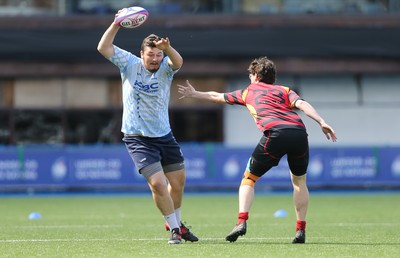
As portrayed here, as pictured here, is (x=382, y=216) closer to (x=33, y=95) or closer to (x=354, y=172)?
(x=354, y=172)

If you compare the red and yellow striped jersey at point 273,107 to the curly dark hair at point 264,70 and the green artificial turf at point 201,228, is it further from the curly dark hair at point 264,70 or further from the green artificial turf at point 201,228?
the green artificial turf at point 201,228

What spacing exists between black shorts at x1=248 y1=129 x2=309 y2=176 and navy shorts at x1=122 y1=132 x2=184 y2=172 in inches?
31.5

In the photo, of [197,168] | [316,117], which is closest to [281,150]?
[316,117]

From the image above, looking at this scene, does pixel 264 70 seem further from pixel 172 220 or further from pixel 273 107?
pixel 172 220

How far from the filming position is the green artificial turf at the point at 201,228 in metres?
9.36

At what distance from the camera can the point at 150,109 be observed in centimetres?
1022

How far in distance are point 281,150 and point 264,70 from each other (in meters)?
0.85

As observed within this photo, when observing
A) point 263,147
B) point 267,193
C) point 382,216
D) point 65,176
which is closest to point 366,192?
point 267,193

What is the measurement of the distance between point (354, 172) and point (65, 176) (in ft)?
22.1

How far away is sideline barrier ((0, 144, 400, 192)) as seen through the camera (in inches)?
912

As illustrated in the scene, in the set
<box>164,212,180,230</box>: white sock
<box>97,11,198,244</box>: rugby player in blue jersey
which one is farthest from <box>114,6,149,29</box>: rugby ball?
<box>164,212,180,230</box>: white sock

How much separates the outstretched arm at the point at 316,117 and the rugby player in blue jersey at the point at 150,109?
4.26 ft

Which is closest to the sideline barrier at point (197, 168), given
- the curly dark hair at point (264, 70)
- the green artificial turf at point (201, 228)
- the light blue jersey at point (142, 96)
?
the green artificial turf at point (201, 228)

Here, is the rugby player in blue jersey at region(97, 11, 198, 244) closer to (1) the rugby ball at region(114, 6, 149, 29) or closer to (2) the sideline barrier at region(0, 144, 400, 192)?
(1) the rugby ball at region(114, 6, 149, 29)
